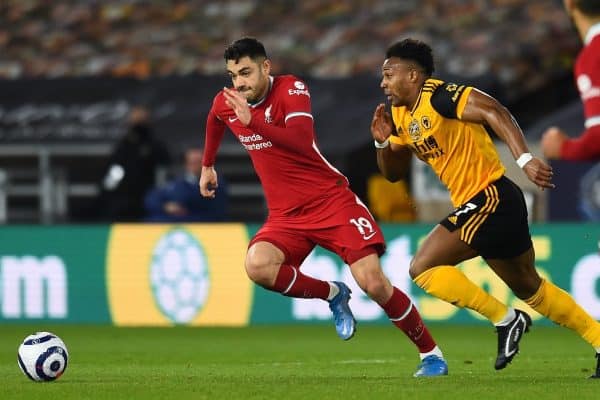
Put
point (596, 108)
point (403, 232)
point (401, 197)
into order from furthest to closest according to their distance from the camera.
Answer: point (401, 197)
point (403, 232)
point (596, 108)

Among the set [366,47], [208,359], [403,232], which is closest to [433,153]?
[208,359]

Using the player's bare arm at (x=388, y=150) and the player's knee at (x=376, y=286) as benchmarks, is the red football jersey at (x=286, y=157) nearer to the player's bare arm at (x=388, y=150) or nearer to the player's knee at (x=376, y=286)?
the player's bare arm at (x=388, y=150)

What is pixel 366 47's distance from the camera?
21.0 metres

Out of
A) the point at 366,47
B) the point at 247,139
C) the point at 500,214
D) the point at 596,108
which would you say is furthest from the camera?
the point at 366,47

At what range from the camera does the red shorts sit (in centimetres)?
973

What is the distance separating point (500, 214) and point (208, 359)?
3439 mm

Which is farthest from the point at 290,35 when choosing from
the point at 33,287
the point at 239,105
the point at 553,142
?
the point at 553,142

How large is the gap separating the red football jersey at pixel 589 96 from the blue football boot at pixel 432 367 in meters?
2.22

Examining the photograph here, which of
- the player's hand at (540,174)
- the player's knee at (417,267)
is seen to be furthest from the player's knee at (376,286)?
the player's hand at (540,174)

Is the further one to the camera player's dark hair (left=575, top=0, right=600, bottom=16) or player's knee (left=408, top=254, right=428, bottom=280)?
player's knee (left=408, top=254, right=428, bottom=280)

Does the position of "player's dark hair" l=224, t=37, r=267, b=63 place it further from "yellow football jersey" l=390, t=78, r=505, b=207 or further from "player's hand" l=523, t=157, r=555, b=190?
"player's hand" l=523, t=157, r=555, b=190

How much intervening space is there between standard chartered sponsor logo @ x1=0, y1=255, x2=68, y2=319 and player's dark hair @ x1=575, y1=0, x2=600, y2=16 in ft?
30.2

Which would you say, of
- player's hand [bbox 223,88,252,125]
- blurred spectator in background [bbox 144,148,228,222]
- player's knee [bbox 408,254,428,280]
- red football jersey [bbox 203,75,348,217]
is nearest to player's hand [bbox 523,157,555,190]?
player's knee [bbox 408,254,428,280]

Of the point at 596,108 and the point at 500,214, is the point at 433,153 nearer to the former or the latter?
the point at 500,214
